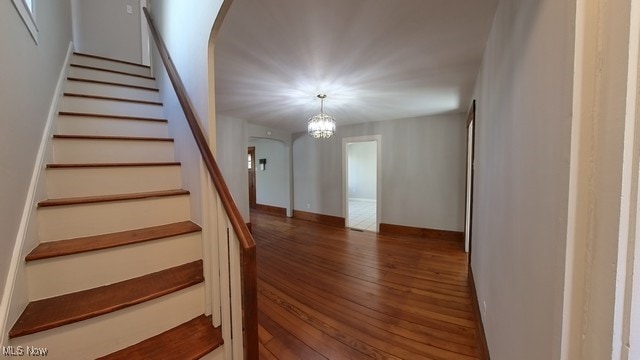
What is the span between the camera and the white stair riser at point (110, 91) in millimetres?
2195

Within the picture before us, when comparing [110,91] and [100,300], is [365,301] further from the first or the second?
[110,91]

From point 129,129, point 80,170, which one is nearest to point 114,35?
point 129,129

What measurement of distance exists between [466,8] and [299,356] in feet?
8.19

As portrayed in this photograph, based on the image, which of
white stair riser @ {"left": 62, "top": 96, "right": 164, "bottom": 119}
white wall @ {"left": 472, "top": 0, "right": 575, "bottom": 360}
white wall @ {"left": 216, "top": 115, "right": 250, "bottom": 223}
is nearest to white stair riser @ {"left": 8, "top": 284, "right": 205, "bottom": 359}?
white wall @ {"left": 472, "top": 0, "right": 575, "bottom": 360}

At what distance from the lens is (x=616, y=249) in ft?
1.22

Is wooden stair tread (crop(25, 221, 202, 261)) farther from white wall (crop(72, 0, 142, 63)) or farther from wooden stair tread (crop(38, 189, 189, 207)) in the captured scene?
white wall (crop(72, 0, 142, 63))

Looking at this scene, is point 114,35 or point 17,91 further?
point 114,35

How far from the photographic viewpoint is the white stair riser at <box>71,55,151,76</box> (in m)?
2.69

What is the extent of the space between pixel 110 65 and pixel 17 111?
2.39 meters

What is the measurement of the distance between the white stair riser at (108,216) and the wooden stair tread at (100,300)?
0.35 m

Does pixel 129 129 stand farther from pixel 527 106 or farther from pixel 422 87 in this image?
pixel 422 87

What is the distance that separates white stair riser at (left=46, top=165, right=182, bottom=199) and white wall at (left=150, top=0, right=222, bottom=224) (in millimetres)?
159

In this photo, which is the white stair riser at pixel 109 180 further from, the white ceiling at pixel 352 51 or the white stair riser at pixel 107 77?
the white stair riser at pixel 107 77

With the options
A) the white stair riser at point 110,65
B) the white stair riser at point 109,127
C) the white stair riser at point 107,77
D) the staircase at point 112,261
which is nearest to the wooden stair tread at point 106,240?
the staircase at point 112,261
